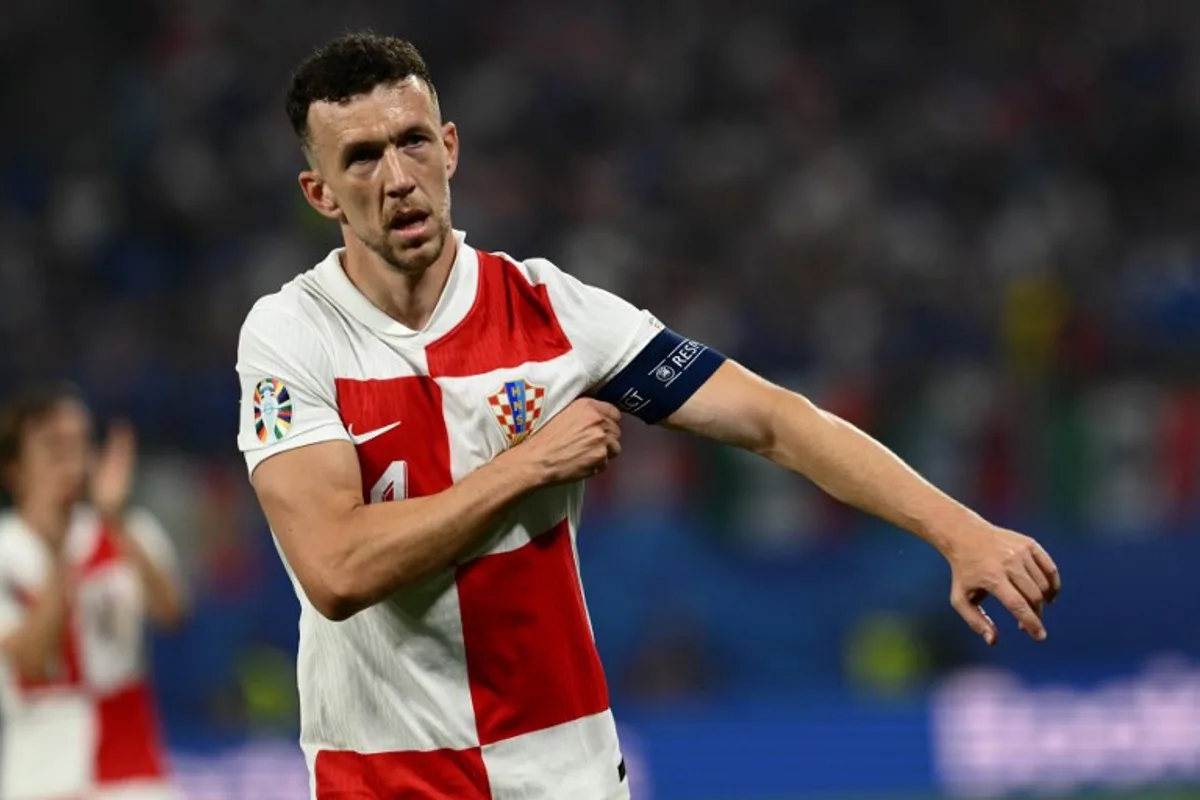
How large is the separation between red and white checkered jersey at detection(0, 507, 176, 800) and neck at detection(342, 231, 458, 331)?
350 cm

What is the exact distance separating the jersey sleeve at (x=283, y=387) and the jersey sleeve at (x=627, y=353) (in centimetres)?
52

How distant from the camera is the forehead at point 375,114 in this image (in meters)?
3.84

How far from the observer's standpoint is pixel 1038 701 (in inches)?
428

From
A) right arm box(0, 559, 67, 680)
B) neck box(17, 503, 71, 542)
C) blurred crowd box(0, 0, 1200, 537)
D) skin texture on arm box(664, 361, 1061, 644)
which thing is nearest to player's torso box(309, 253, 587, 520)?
skin texture on arm box(664, 361, 1061, 644)

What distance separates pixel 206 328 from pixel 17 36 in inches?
178

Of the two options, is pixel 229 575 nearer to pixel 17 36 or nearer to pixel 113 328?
pixel 113 328

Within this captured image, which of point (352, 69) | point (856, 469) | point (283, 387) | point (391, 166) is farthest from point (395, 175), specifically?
point (856, 469)

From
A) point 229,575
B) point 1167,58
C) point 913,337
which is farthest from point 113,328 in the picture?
point 1167,58

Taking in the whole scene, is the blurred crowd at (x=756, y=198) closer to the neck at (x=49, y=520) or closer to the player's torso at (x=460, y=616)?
the neck at (x=49, y=520)

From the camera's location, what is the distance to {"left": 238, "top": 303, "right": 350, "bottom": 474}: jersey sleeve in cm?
380

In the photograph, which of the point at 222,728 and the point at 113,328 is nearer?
the point at 222,728

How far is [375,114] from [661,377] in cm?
81

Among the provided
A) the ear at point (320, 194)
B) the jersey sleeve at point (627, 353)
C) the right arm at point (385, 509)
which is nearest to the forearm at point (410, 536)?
the right arm at point (385, 509)

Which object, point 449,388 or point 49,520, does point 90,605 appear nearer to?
point 49,520
